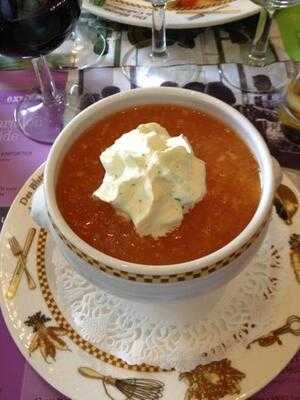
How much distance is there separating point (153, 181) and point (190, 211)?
5 centimetres

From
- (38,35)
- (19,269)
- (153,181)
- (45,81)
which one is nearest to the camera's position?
(153,181)

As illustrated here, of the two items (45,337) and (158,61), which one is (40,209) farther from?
(158,61)

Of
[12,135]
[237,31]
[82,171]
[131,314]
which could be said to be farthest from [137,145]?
[237,31]

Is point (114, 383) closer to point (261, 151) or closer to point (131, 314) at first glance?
point (131, 314)

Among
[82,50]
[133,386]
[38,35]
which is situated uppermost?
[38,35]

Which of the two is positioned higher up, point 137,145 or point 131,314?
point 137,145

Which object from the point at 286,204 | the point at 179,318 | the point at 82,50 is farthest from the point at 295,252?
the point at 82,50

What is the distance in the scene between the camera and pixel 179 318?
64cm

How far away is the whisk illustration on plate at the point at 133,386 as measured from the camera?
588mm

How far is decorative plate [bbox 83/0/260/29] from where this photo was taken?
3.17 feet

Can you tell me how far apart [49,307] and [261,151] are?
0.31 meters

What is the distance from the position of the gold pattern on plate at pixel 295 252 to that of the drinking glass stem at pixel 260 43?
41 centimetres

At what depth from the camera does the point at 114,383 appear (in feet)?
1.96

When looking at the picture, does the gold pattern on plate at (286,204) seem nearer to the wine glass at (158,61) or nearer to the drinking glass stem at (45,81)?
the wine glass at (158,61)
